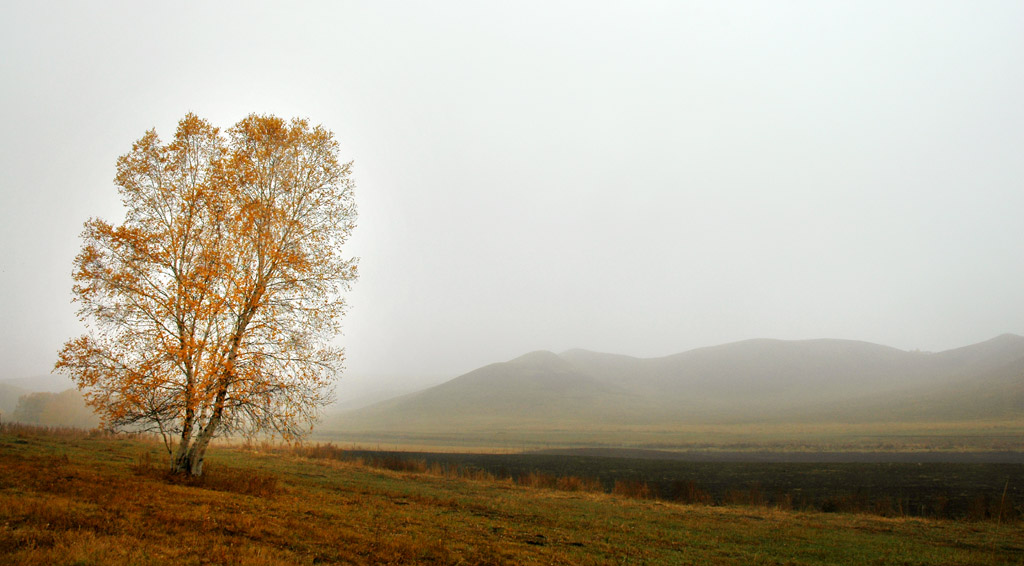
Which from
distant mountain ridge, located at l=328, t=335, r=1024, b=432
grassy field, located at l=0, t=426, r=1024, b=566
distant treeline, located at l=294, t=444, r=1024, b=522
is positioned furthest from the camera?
distant mountain ridge, located at l=328, t=335, r=1024, b=432

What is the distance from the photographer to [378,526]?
15.2 m

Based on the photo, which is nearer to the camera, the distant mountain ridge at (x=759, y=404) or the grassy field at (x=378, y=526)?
the grassy field at (x=378, y=526)

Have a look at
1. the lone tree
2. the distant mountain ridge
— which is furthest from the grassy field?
the distant mountain ridge

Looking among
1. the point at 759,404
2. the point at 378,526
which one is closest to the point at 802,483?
the point at 378,526

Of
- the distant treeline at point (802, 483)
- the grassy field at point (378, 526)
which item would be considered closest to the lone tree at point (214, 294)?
the grassy field at point (378, 526)

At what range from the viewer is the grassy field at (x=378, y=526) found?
1024 centimetres

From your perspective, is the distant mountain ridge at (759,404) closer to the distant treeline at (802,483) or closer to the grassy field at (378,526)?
the distant treeline at (802,483)

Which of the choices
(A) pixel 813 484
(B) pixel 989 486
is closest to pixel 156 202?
(A) pixel 813 484

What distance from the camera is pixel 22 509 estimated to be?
10.6m

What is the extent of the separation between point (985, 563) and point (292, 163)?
92.6 feet

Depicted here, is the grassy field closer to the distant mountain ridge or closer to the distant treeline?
the distant treeline

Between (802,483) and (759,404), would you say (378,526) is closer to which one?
(802,483)

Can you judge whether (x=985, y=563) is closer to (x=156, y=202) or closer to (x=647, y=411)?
(x=156, y=202)

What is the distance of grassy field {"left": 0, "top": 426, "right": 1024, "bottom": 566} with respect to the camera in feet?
33.6
